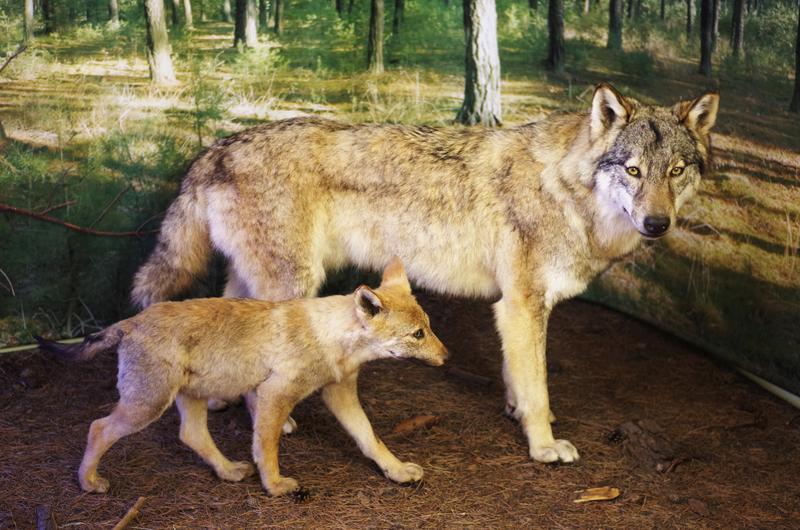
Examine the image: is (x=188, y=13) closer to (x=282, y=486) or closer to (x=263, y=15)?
(x=263, y=15)

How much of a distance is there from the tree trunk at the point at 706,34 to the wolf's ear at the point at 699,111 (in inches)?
79.4

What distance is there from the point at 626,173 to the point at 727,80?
2.47 m

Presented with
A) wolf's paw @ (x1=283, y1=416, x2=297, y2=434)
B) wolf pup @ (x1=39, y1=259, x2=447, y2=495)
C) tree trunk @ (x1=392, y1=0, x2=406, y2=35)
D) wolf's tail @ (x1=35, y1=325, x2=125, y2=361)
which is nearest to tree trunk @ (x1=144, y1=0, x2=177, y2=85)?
tree trunk @ (x1=392, y1=0, x2=406, y2=35)

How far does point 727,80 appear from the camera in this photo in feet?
23.5

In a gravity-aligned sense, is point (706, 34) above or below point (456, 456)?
above

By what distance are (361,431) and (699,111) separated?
320 cm

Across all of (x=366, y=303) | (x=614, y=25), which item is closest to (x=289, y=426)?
(x=366, y=303)

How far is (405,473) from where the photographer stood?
5203mm

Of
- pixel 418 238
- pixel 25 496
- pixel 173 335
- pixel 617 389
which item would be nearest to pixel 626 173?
pixel 418 238

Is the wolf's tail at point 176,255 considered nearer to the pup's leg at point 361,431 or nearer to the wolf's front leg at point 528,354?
the pup's leg at point 361,431

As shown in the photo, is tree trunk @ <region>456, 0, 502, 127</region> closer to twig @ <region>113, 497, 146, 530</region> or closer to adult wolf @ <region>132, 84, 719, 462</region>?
adult wolf @ <region>132, 84, 719, 462</region>

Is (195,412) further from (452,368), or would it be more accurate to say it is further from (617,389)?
(617,389)

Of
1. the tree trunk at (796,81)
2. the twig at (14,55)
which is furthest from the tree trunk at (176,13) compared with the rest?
the tree trunk at (796,81)

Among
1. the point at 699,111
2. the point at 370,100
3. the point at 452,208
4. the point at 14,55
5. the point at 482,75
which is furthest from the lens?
the point at 370,100
